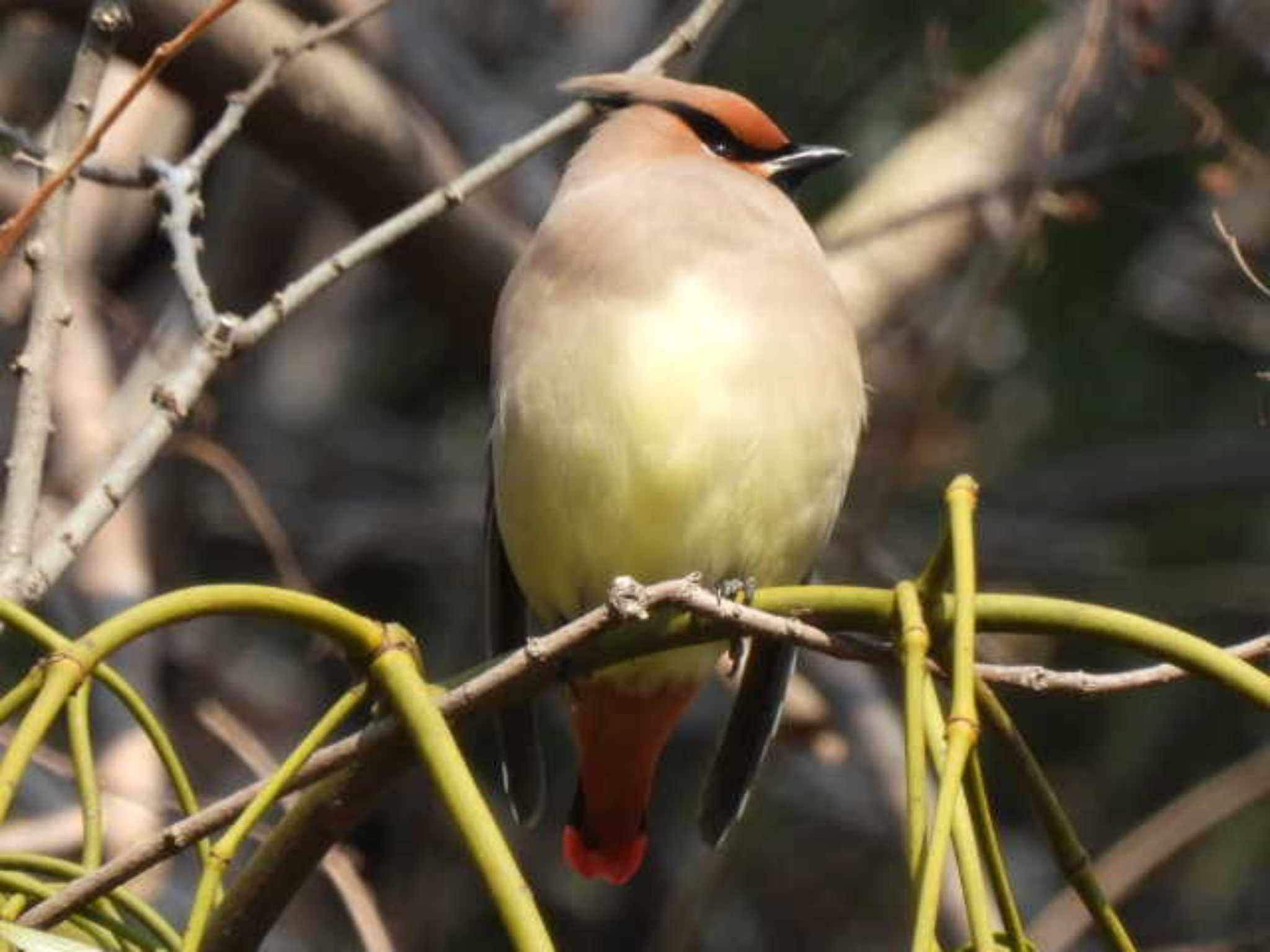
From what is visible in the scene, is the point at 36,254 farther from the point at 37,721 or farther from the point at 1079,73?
the point at 1079,73

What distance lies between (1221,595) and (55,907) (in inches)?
153

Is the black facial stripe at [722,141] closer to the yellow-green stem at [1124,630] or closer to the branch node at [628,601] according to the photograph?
the branch node at [628,601]

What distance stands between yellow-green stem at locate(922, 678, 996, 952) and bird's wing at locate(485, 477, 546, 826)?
5.67ft

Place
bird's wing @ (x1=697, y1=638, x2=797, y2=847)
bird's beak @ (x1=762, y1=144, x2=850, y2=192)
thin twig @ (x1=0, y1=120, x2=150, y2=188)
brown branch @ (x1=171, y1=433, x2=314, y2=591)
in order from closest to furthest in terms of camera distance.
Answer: thin twig @ (x1=0, y1=120, x2=150, y2=188), bird's wing @ (x1=697, y1=638, x2=797, y2=847), bird's beak @ (x1=762, y1=144, x2=850, y2=192), brown branch @ (x1=171, y1=433, x2=314, y2=591)

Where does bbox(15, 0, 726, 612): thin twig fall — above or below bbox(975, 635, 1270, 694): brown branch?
above

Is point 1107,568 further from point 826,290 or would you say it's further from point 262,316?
point 262,316

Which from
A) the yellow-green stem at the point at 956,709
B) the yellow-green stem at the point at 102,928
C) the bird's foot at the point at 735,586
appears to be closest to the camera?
the yellow-green stem at the point at 956,709

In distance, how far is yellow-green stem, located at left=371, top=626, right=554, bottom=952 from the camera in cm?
127

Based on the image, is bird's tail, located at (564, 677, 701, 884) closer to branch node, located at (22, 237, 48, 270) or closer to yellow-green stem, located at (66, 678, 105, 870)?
branch node, located at (22, 237, 48, 270)

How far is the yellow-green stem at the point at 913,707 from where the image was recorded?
50.8 inches

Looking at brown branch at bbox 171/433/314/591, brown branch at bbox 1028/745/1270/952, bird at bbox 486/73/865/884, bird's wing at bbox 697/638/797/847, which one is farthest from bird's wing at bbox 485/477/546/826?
brown branch at bbox 1028/745/1270/952

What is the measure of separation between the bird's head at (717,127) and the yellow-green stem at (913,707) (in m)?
2.01

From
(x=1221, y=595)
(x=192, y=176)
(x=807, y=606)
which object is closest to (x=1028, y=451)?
(x=1221, y=595)

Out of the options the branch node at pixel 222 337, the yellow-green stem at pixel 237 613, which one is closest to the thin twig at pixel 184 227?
the branch node at pixel 222 337
